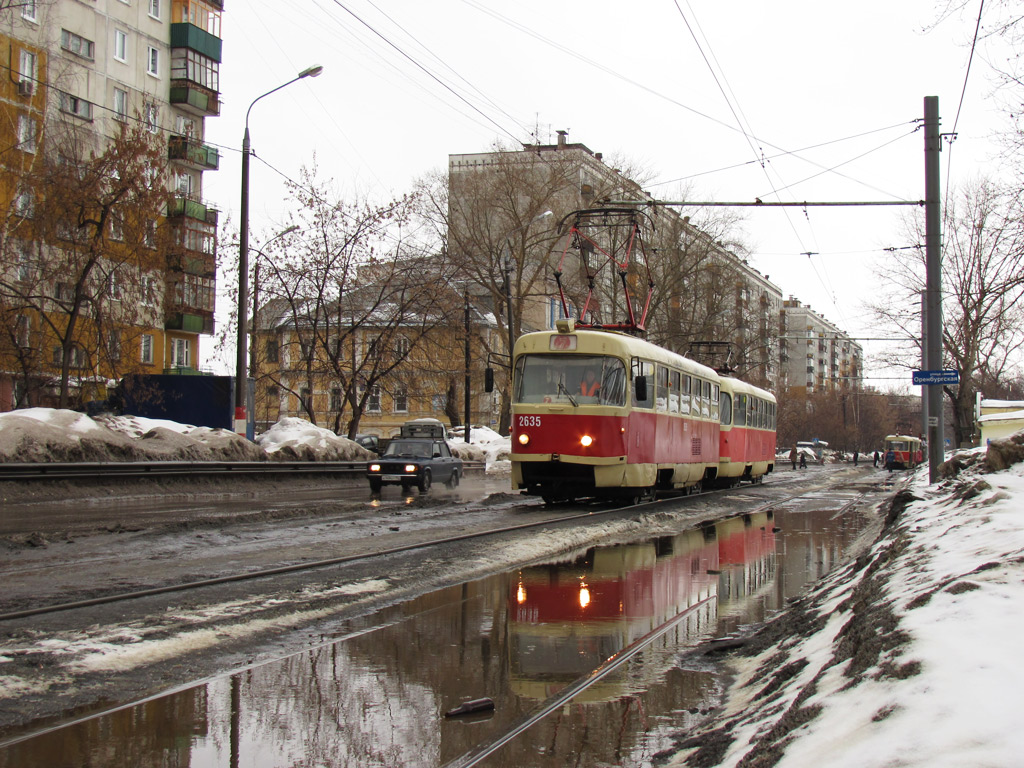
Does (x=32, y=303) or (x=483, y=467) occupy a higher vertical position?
(x=32, y=303)

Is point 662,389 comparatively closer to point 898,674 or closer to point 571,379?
point 571,379

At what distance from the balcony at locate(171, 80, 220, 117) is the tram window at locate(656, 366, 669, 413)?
41.2 metres

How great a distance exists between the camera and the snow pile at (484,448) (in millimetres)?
43375

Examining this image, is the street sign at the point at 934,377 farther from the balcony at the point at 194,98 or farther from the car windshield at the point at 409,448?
the balcony at the point at 194,98

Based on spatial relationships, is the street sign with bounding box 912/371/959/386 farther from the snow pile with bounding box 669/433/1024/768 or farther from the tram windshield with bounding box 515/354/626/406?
the snow pile with bounding box 669/433/1024/768

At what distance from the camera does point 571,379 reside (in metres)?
19.9

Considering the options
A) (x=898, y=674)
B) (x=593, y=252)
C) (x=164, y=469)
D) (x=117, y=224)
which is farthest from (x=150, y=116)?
(x=898, y=674)

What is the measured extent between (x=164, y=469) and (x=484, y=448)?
24.2 meters

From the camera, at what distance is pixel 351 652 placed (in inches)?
289

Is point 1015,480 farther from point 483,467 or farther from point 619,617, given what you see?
point 483,467

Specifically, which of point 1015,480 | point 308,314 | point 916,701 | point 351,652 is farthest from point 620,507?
point 308,314

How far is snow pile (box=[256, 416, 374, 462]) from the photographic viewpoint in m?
32.8

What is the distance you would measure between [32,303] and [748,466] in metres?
22.9

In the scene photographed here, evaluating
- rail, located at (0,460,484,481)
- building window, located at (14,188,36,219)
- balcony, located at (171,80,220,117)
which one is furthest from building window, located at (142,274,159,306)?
balcony, located at (171,80,220,117)
